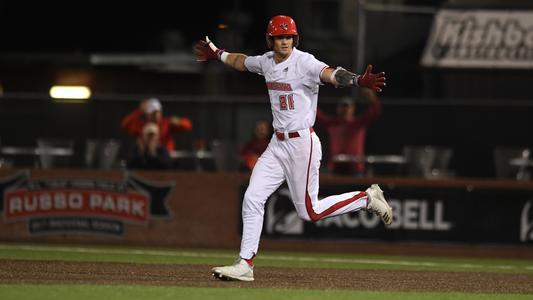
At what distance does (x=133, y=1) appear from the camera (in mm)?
26938

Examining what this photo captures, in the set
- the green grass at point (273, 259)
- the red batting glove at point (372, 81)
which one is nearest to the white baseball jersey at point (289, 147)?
Result: the red batting glove at point (372, 81)

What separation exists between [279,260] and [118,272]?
3.01 m

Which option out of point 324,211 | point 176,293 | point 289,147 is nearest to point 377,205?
point 324,211

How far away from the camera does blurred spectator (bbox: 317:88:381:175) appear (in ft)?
51.4

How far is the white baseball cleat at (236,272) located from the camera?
395 inches

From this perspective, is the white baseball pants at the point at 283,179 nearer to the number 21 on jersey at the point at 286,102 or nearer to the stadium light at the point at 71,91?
the number 21 on jersey at the point at 286,102

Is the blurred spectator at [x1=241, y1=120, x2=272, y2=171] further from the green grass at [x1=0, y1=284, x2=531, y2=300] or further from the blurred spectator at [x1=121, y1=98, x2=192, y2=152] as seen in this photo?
the green grass at [x1=0, y1=284, x2=531, y2=300]

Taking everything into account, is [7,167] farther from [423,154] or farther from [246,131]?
[423,154]

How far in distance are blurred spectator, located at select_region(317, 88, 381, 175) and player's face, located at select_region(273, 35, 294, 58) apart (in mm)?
5344

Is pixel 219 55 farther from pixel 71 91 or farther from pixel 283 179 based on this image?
pixel 71 91

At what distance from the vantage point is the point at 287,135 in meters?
10.4

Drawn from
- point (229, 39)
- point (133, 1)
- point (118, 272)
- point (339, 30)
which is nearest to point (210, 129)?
point (229, 39)

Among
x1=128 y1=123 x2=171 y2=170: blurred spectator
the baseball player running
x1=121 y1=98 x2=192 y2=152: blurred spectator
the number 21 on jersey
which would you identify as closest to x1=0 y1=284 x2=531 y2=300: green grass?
the baseball player running

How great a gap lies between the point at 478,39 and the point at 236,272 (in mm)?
9049
